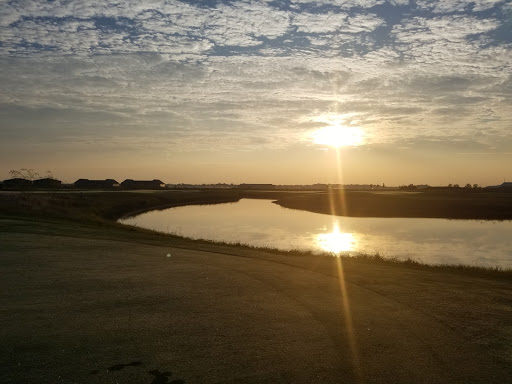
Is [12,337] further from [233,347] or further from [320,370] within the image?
[320,370]

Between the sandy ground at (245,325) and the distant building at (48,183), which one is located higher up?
the distant building at (48,183)

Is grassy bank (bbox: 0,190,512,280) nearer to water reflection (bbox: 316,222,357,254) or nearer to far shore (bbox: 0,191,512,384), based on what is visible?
far shore (bbox: 0,191,512,384)

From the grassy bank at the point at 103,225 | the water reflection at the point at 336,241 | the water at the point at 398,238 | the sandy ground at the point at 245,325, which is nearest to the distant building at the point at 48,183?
the grassy bank at the point at 103,225

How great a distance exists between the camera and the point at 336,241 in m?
37.7

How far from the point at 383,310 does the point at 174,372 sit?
5688mm

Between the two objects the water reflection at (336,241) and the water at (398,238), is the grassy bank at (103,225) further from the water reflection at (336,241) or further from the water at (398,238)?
the water reflection at (336,241)

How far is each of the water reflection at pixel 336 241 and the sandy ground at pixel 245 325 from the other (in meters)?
17.2

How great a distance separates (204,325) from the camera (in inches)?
355

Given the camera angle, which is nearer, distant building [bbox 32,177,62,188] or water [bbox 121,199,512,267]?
water [bbox 121,199,512,267]

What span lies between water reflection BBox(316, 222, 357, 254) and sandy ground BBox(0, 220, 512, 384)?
17196 mm

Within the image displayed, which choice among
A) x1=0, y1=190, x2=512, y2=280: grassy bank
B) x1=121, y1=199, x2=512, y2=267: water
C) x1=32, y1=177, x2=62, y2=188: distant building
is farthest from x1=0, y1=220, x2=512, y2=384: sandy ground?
x1=32, y1=177, x2=62, y2=188: distant building

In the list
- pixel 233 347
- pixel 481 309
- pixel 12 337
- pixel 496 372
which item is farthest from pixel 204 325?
pixel 481 309

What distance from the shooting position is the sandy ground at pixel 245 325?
7.00 metres

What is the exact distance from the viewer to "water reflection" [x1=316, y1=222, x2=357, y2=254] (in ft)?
108
